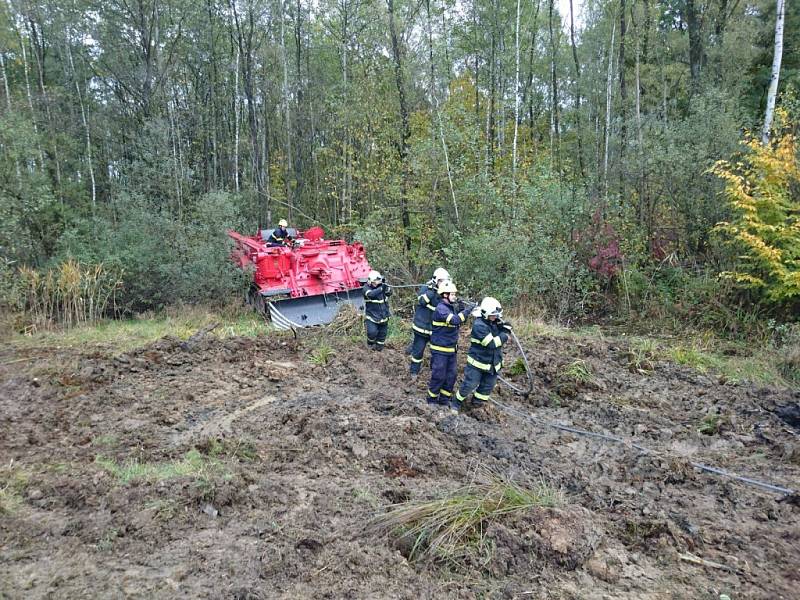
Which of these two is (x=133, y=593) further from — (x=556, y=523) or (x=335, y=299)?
(x=335, y=299)

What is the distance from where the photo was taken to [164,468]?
16.5 ft

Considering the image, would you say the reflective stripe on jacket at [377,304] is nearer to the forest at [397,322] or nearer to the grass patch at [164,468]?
the forest at [397,322]

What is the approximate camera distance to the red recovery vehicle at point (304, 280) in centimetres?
1141

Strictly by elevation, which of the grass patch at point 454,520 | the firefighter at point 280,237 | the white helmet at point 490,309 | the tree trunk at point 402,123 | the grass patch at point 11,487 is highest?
the tree trunk at point 402,123

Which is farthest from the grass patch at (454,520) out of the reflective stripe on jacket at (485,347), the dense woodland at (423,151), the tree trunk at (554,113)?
the tree trunk at (554,113)

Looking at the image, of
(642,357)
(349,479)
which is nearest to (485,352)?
(349,479)

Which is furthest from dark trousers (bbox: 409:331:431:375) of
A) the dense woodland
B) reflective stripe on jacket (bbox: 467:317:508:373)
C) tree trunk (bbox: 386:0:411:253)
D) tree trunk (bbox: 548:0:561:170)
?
tree trunk (bbox: 548:0:561:170)

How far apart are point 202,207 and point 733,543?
12718 millimetres

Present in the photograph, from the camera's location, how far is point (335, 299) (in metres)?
11.7

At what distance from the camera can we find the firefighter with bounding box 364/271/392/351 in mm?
9117

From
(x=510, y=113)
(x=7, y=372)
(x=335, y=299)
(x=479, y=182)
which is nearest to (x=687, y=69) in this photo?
(x=510, y=113)

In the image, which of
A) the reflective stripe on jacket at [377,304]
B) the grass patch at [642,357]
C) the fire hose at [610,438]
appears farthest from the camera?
the reflective stripe on jacket at [377,304]

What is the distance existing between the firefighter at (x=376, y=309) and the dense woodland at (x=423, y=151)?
11.5 ft

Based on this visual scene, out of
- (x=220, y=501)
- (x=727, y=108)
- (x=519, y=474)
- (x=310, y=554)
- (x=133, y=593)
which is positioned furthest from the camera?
(x=727, y=108)
